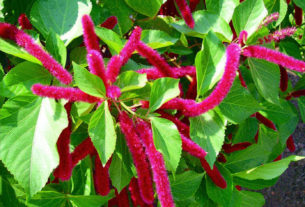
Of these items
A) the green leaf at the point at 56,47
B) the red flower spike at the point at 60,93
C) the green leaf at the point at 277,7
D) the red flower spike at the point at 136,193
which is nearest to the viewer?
the red flower spike at the point at 60,93

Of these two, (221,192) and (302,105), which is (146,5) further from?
(302,105)

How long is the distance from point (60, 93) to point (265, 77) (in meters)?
0.74

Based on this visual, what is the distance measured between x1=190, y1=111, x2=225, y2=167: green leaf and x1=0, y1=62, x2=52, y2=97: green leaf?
0.42 m

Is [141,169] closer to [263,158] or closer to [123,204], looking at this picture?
[123,204]

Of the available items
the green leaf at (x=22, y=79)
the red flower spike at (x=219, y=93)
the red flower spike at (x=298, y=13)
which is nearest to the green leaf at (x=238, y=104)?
the red flower spike at (x=219, y=93)

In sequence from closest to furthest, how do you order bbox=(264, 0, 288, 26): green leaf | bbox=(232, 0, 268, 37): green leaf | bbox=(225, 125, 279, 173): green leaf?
bbox=(232, 0, 268, 37): green leaf
bbox=(264, 0, 288, 26): green leaf
bbox=(225, 125, 279, 173): green leaf

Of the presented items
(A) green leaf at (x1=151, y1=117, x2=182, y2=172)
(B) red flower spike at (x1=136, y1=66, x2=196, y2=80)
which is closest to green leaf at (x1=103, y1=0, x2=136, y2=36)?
(B) red flower spike at (x1=136, y1=66, x2=196, y2=80)

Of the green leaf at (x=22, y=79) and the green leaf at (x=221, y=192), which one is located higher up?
the green leaf at (x=22, y=79)

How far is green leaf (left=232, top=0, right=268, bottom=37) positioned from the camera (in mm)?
1146

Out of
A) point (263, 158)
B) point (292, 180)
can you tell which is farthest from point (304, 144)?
point (263, 158)

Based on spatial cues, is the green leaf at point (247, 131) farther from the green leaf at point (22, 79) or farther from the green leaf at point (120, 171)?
the green leaf at point (22, 79)

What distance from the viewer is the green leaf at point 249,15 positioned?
3.76 ft

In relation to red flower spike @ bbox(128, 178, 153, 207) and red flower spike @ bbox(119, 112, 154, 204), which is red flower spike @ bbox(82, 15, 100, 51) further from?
red flower spike @ bbox(128, 178, 153, 207)

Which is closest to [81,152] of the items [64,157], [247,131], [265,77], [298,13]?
[64,157]
